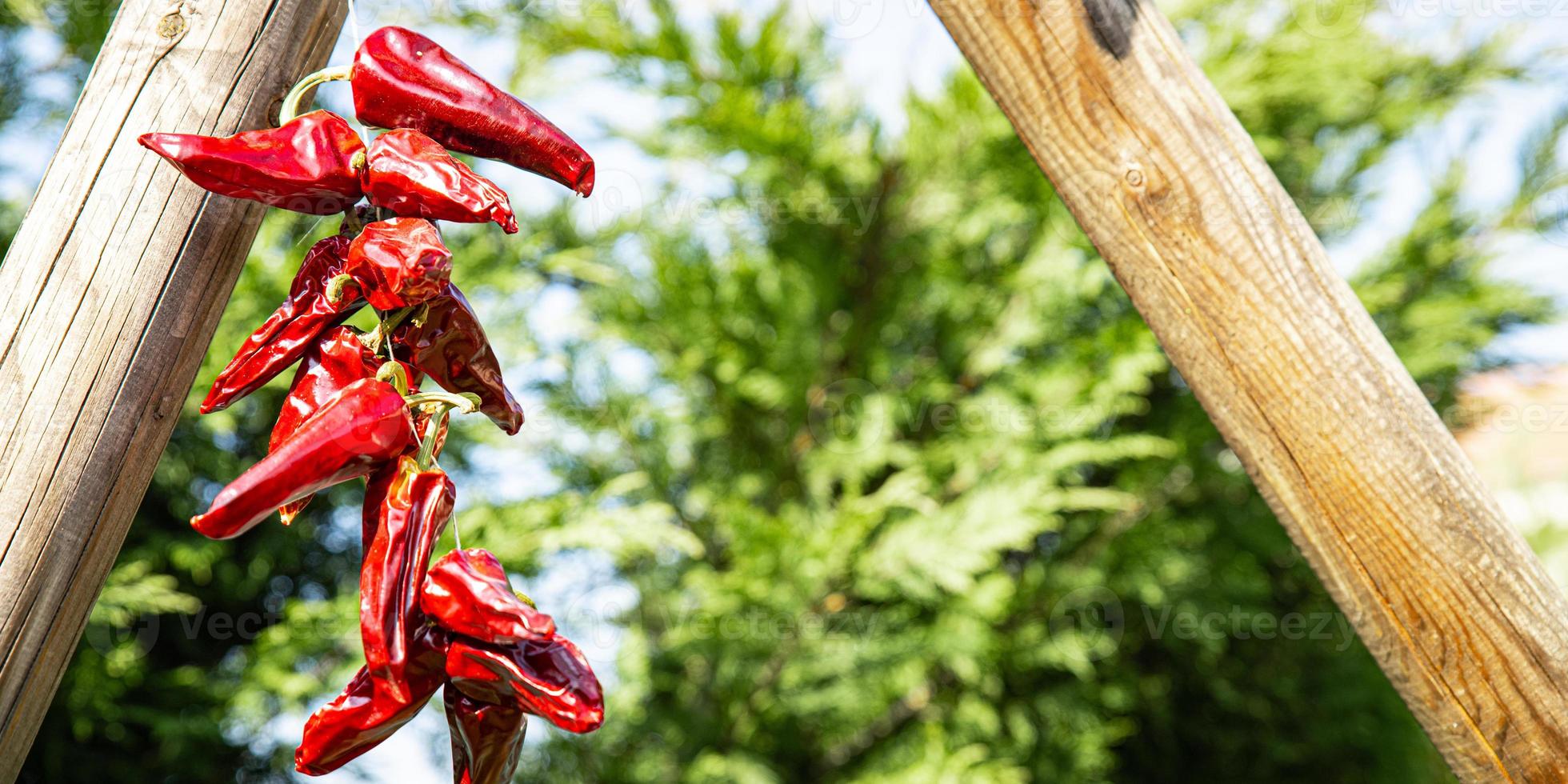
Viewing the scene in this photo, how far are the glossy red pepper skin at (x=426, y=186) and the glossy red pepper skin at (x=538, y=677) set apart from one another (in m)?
0.28

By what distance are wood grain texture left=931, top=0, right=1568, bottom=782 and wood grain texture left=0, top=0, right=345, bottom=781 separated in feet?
1.85

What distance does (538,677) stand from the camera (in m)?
0.70

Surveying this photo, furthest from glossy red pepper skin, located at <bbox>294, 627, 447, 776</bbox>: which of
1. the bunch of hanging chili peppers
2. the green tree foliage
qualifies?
the green tree foliage

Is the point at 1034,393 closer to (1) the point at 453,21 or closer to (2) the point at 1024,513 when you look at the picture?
(2) the point at 1024,513

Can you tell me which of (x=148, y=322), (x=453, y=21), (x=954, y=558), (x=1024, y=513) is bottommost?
(x=148, y=322)

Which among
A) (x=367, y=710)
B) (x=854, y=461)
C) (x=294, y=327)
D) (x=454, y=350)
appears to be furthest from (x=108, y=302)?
(x=854, y=461)

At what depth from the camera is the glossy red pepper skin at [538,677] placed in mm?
692

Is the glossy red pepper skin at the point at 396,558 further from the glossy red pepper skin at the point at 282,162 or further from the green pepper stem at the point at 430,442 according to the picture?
the glossy red pepper skin at the point at 282,162

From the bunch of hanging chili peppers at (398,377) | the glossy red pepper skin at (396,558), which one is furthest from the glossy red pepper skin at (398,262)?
the glossy red pepper skin at (396,558)

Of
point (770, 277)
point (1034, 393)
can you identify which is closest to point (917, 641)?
point (1034, 393)

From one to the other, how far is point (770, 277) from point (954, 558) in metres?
0.97

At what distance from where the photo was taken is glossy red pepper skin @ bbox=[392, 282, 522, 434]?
79 cm

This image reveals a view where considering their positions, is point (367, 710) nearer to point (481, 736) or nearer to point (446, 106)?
point (481, 736)

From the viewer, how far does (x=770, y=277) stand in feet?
10.2
